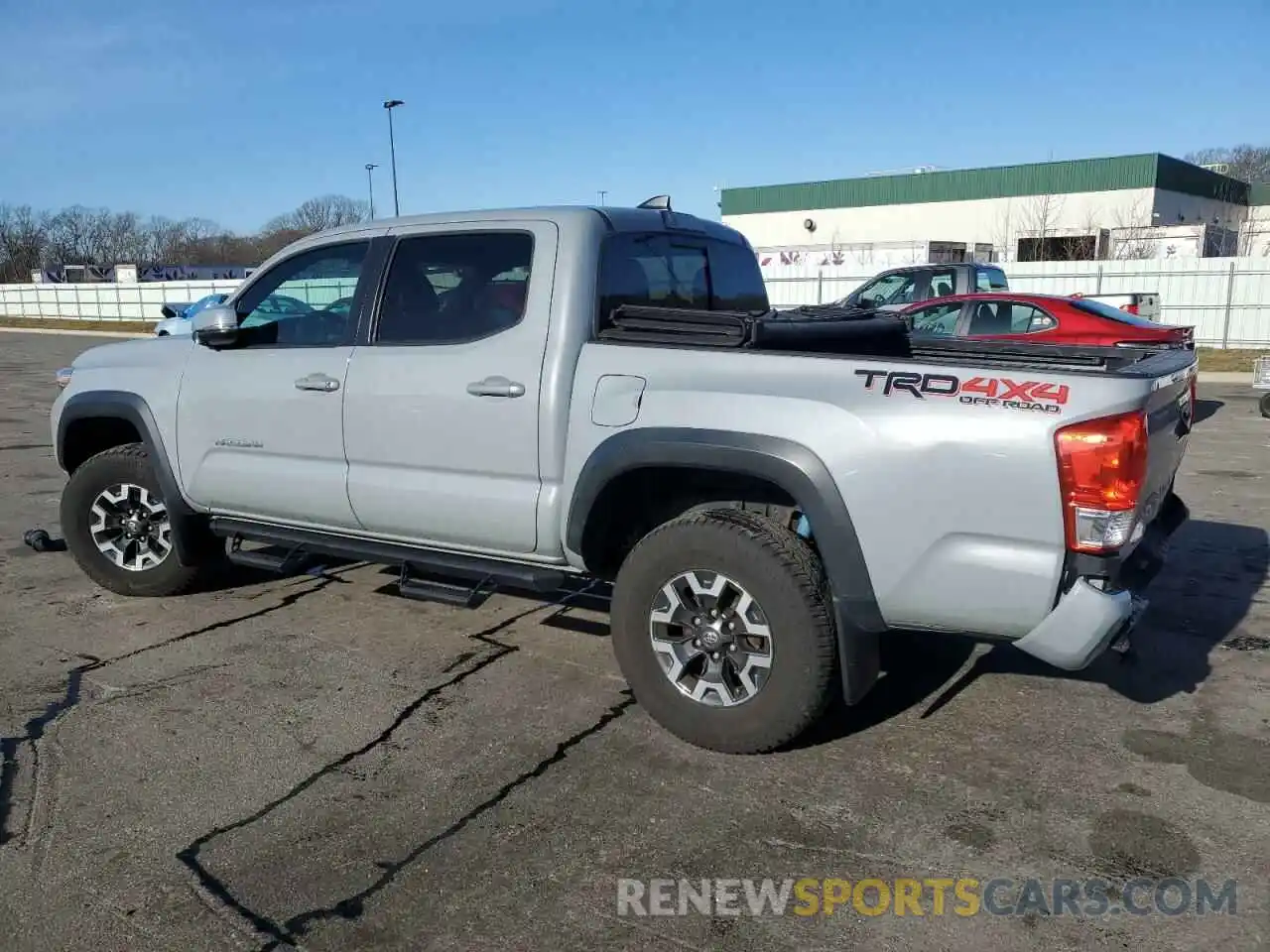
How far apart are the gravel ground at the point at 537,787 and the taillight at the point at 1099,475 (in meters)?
0.98

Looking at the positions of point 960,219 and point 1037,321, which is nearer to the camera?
point 1037,321

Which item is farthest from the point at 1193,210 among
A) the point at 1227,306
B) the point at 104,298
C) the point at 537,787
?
the point at 537,787

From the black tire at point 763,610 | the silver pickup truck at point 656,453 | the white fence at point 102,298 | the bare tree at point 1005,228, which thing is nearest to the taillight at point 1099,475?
the silver pickup truck at point 656,453

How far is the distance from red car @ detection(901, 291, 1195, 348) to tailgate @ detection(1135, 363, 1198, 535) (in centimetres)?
748

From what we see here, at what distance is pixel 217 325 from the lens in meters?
5.02

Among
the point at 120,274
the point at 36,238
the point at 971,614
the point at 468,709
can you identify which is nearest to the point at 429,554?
the point at 468,709

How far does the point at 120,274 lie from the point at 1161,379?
Result: 254 ft

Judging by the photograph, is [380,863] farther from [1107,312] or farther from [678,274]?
[1107,312]

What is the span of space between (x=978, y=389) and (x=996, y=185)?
181ft

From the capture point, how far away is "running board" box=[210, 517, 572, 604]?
4348 mm

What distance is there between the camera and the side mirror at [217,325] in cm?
502

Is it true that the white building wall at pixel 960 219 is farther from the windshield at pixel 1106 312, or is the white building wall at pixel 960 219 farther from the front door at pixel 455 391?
the front door at pixel 455 391

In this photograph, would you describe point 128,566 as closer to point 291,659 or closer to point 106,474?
point 106,474

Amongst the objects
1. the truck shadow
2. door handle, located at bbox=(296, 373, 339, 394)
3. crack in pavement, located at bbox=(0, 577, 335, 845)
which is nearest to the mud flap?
door handle, located at bbox=(296, 373, 339, 394)
